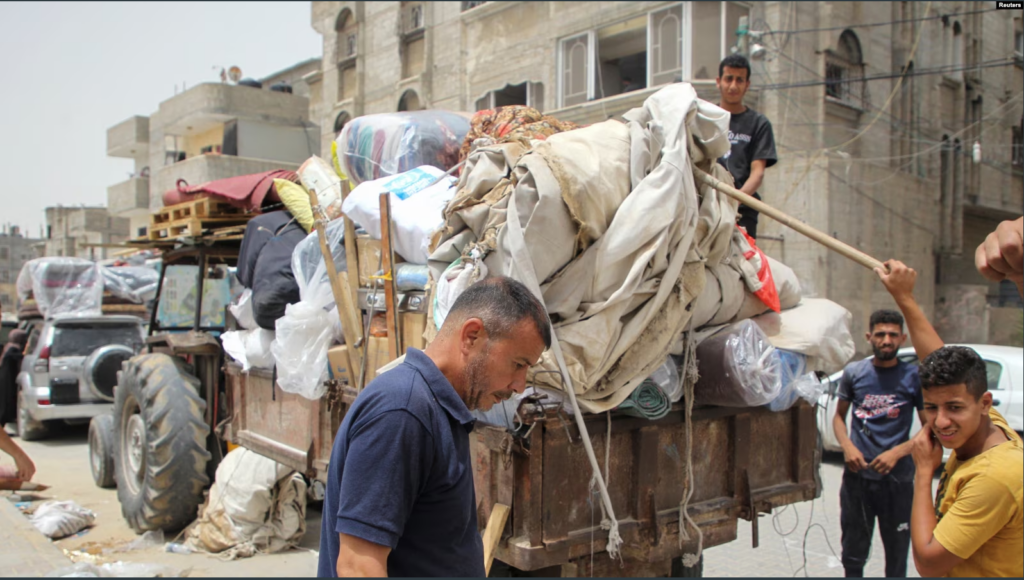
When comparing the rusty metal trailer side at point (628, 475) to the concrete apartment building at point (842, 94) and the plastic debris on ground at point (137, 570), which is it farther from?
the concrete apartment building at point (842, 94)

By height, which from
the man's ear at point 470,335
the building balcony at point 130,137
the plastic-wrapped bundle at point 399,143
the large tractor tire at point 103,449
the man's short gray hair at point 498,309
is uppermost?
the building balcony at point 130,137

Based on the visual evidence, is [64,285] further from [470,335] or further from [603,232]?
[470,335]

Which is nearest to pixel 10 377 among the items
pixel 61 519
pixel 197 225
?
pixel 61 519

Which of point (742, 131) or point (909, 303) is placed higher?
point (742, 131)

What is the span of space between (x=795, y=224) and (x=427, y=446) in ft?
5.95

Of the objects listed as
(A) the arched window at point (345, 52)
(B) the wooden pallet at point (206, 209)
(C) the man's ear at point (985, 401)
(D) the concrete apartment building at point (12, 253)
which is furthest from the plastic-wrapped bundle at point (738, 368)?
(D) the concrete apartment building at point (12, 253)

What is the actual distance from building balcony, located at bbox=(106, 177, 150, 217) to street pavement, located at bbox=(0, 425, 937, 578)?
23571 millimetres

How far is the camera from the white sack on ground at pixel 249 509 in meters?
5.51

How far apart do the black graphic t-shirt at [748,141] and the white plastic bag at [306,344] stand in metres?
2.57

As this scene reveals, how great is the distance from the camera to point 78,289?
12.5 m

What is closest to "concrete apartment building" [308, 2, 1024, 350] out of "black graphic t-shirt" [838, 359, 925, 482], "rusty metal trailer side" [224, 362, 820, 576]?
"black graphic t-shirt" [838, 359, 925, 482]

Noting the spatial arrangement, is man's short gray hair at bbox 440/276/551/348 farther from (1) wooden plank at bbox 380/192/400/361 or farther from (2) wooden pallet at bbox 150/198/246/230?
(2) wooden pallet at bbox 150/198/246/230

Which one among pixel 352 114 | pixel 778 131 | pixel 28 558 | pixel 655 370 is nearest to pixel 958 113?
pixel 778 131

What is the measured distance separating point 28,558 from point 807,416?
4109mm
